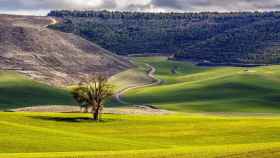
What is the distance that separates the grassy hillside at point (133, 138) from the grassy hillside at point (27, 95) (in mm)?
67974

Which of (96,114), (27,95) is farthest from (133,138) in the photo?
(27,95)

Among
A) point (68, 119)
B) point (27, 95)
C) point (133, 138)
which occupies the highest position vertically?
point (133, 138)

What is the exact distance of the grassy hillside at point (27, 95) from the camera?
576 ft

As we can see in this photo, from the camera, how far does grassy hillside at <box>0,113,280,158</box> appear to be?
53.8m

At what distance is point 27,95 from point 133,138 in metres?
110

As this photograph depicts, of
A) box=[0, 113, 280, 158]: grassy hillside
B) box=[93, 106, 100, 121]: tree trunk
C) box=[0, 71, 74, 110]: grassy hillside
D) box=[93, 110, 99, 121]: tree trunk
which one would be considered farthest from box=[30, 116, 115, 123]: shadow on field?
box=[0, 71, 74, 110]: grassy hillside

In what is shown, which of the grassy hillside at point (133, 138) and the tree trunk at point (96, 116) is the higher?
the grassy hillside at point (133, 138)

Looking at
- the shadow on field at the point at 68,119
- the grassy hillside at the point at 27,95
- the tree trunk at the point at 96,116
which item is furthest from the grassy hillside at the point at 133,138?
the grassy hillside at the point at 27,95

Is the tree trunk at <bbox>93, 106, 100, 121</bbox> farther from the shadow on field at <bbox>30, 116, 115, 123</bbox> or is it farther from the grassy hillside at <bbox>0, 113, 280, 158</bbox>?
the grassy hillside at <bbox>0, 113, 280, 158</bbox>

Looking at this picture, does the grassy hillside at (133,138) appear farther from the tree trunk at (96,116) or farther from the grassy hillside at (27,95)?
the grassy hillside at (27,95)

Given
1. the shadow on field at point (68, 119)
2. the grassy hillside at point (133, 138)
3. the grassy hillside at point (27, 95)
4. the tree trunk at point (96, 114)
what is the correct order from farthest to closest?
the grassy hillside at point (27, 95), the tree trunk at point (96, 114), the shadow on field at point (68, 119), the grassy hillside at point (133, 138)

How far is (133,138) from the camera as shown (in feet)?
257

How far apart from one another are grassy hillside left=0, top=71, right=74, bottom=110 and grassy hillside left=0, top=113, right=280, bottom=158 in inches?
2676

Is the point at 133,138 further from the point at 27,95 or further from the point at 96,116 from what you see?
the point at 27,95
